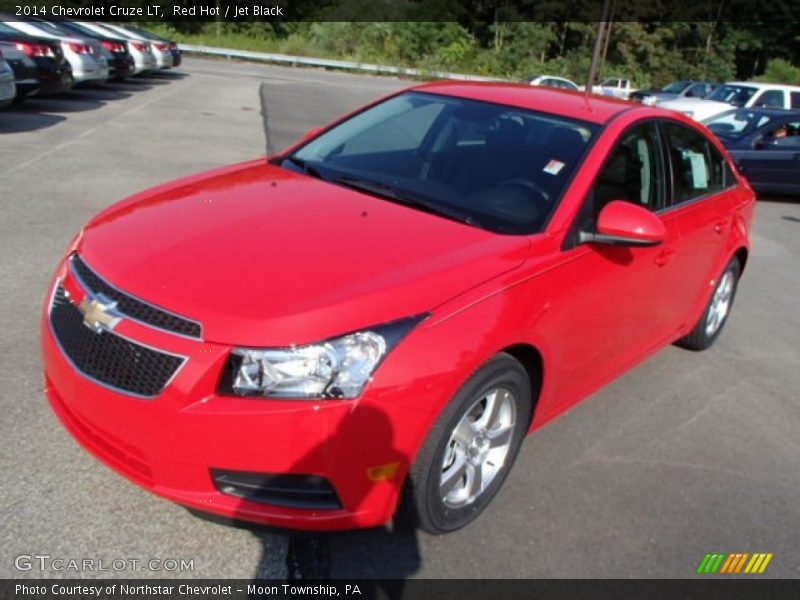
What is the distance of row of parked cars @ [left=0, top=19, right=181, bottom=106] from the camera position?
11.3 metres

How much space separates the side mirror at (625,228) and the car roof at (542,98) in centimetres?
66

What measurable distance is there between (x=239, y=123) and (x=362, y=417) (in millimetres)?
12150

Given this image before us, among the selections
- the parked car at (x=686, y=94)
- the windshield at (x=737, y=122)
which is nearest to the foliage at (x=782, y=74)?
the parked car at (x=686, y=94)

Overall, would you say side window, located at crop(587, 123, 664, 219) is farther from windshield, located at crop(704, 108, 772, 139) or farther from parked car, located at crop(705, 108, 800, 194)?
windshield, located at crop(704, 108, 772, 139)

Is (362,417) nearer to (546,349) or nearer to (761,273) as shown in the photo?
(546,349)

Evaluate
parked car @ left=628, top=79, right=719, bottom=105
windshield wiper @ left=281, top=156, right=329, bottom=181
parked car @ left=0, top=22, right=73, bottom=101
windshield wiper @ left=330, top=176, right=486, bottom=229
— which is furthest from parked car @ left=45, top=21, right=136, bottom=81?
windshield wiper @ left=330, top=176, right=486, bottom=229

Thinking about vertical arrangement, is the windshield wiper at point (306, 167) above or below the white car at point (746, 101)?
above

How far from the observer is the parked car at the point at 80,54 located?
14000 mm

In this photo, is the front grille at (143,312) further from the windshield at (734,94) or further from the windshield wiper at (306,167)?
the windshield at (734,94)

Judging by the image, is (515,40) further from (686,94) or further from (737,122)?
(737,122)

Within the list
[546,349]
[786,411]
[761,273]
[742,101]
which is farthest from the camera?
[742,101]

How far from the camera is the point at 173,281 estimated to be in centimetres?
241

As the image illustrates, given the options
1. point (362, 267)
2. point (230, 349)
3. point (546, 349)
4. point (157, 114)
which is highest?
point (362, 267)

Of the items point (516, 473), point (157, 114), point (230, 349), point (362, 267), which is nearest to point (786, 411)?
point (516, 473)
